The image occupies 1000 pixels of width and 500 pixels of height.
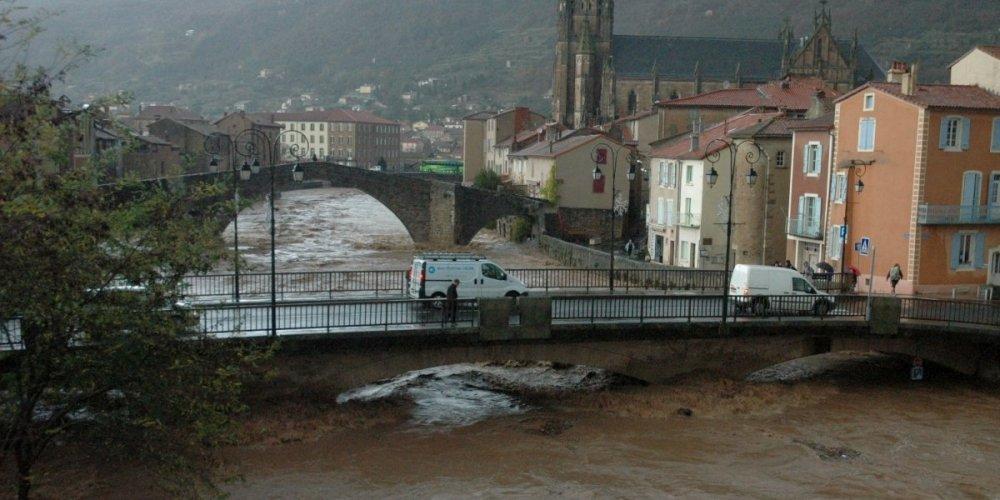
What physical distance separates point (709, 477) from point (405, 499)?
19.7 ft

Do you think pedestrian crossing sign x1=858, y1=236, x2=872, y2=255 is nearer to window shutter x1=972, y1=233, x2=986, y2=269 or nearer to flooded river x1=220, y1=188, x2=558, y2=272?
window shutter x1=972, y1=233, x2=986, y2=269

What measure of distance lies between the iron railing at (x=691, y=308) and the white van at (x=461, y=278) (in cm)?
386

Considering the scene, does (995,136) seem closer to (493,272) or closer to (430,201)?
(493,272)

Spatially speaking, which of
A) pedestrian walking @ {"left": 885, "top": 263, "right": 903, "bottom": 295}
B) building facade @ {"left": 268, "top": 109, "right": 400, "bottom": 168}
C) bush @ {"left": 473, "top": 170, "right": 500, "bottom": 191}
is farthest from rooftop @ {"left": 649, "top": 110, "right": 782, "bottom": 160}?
building facade @ {"left": 268, "top": 109, "right": 400, "bottom": 168}

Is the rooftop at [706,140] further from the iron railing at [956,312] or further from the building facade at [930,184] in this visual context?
the iron railing at [956,312]

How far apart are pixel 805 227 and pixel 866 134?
483cm

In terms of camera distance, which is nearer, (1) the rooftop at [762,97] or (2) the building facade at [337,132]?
(1) the rooftop at [762,97]

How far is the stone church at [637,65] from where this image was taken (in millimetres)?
104438

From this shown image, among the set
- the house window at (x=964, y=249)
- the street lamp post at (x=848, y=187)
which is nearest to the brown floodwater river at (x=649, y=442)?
the street lamp post at (x=848, y=187)

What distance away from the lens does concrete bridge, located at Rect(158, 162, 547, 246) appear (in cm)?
6250

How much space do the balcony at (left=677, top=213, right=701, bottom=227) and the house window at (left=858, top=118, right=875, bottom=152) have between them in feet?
35.3

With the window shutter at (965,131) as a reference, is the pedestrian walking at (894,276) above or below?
below

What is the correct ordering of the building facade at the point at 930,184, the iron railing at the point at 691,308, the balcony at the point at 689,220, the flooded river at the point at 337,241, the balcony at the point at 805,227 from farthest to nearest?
the flooded river at the point at 337,241 < the balcony at the point at 689,220 < the balcony at the point at 805,227 < the building facade at the point at 930,184 < the iron railing at the point at 691,308

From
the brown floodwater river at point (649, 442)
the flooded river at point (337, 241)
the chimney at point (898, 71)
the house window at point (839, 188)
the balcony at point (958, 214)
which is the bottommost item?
the brown floodwater river at point (649, 442)
